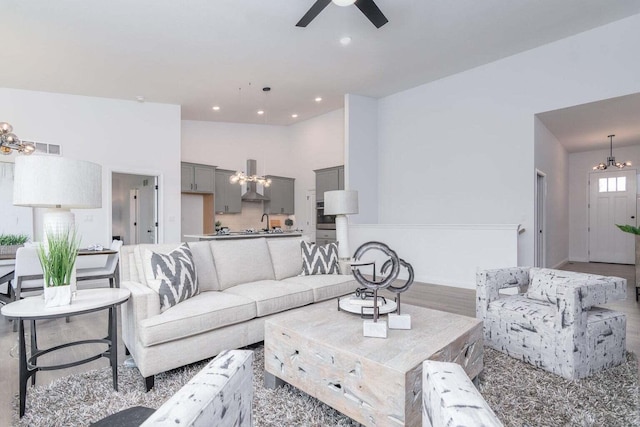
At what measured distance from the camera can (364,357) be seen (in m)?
1.57

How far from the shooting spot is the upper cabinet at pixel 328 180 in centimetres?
755

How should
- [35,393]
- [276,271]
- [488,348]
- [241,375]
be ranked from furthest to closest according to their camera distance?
[276,271], [488,348], [35,393], [241,375]

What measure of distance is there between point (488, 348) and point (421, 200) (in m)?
3.97

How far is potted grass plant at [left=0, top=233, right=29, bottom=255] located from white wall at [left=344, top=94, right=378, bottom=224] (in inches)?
197

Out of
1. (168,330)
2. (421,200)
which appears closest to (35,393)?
(168,330)

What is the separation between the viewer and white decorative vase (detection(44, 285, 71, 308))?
6.44 ft

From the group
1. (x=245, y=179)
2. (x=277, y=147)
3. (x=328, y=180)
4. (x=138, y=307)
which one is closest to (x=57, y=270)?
(x=138, y=307)

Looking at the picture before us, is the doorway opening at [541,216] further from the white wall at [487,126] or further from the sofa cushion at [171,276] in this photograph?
the sofa cushion at [171,276]

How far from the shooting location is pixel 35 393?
6.61 ft

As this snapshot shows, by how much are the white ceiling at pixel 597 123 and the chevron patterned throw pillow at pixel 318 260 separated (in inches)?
157

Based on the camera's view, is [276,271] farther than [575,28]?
No

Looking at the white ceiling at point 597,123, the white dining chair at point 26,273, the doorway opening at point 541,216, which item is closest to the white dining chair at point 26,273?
the white dining chair at point 26,273

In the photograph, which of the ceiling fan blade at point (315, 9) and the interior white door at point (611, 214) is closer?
the ceiling fan blade at point (315, 9)

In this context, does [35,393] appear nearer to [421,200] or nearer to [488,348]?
[488,348]
